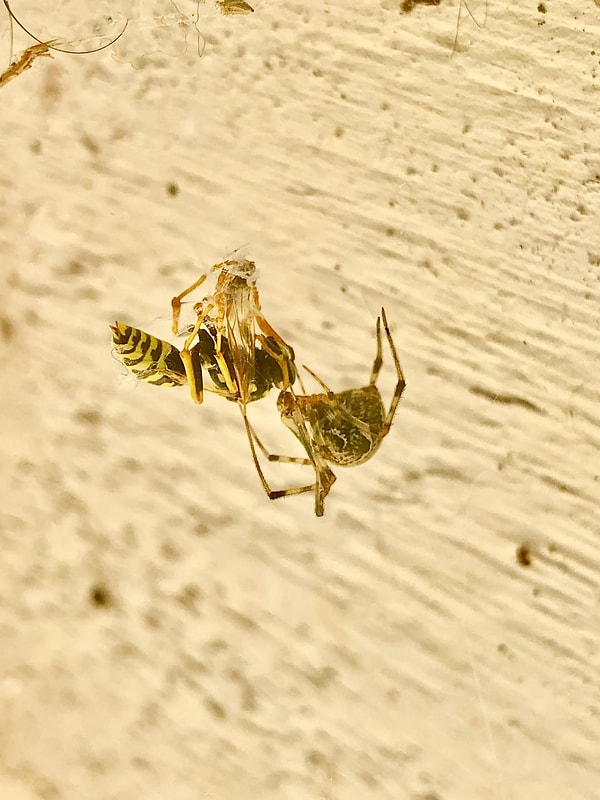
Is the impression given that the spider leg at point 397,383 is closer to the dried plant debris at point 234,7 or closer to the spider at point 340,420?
the spider at point 340,420

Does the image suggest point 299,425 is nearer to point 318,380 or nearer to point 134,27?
point 318,380

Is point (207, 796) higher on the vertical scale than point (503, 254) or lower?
lower

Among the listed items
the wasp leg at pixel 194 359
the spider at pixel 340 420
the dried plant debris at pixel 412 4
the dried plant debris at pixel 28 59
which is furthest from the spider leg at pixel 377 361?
the dried plant debris at pixel 28 59

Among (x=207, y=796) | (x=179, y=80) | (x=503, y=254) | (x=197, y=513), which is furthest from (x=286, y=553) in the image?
(x=179, y=80)

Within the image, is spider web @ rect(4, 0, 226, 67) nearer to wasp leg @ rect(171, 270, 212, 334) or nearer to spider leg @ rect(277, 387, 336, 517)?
wasp leg @ rect(171, 270, 212, 334)

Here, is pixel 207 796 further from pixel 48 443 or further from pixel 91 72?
pixel 91 72

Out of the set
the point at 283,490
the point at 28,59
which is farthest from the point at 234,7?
the point at 283,490
